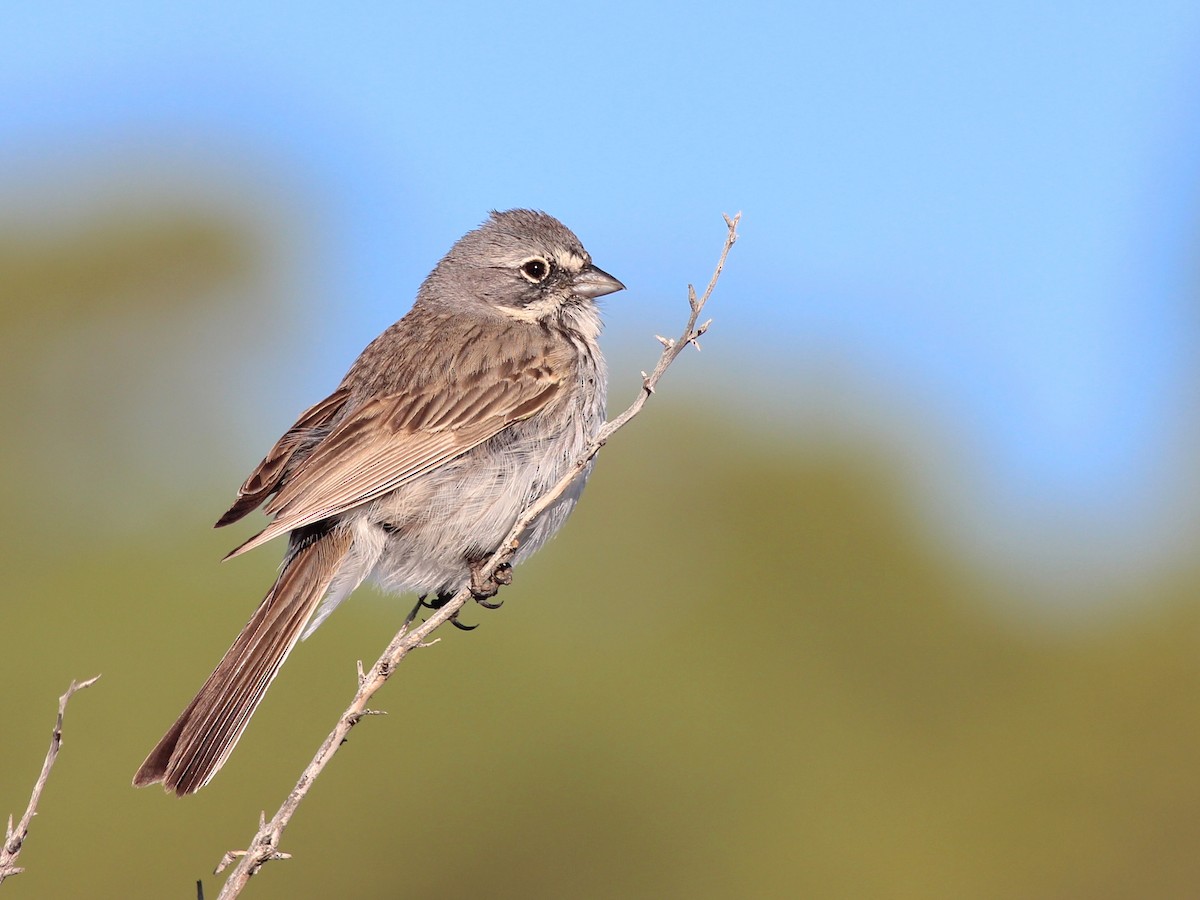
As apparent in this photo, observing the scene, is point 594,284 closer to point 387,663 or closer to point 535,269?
point 535,269

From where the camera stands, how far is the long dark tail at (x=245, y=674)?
14.8 ft

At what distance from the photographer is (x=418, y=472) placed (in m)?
5.32

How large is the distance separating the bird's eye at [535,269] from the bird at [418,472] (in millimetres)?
315

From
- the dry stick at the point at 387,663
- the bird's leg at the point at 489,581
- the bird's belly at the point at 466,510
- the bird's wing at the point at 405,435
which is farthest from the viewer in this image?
the bird's belly at the point at 466,510

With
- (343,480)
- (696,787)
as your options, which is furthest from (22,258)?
(343,480)

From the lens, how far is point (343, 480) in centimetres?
525

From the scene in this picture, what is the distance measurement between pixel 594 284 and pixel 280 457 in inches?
60.7

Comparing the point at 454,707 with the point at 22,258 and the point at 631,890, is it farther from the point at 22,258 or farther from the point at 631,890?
the point at 22,258

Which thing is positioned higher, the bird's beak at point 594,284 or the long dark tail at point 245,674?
the bird's beak at point 594,284

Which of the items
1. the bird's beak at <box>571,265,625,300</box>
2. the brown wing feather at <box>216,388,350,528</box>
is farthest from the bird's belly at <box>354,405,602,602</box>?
the bird's beak at <box>571,265,625,300</box>

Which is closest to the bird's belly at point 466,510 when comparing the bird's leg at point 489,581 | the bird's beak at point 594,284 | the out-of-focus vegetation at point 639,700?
the bird's leg at point 489,581

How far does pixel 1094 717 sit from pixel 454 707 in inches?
367

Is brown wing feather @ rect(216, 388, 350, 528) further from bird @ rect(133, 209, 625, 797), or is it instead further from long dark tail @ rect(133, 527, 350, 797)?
long dark tail @ rect(133, 527, 350, 797)

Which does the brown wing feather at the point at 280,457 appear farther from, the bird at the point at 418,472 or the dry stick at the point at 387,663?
the dry stick at the point at 387,663
